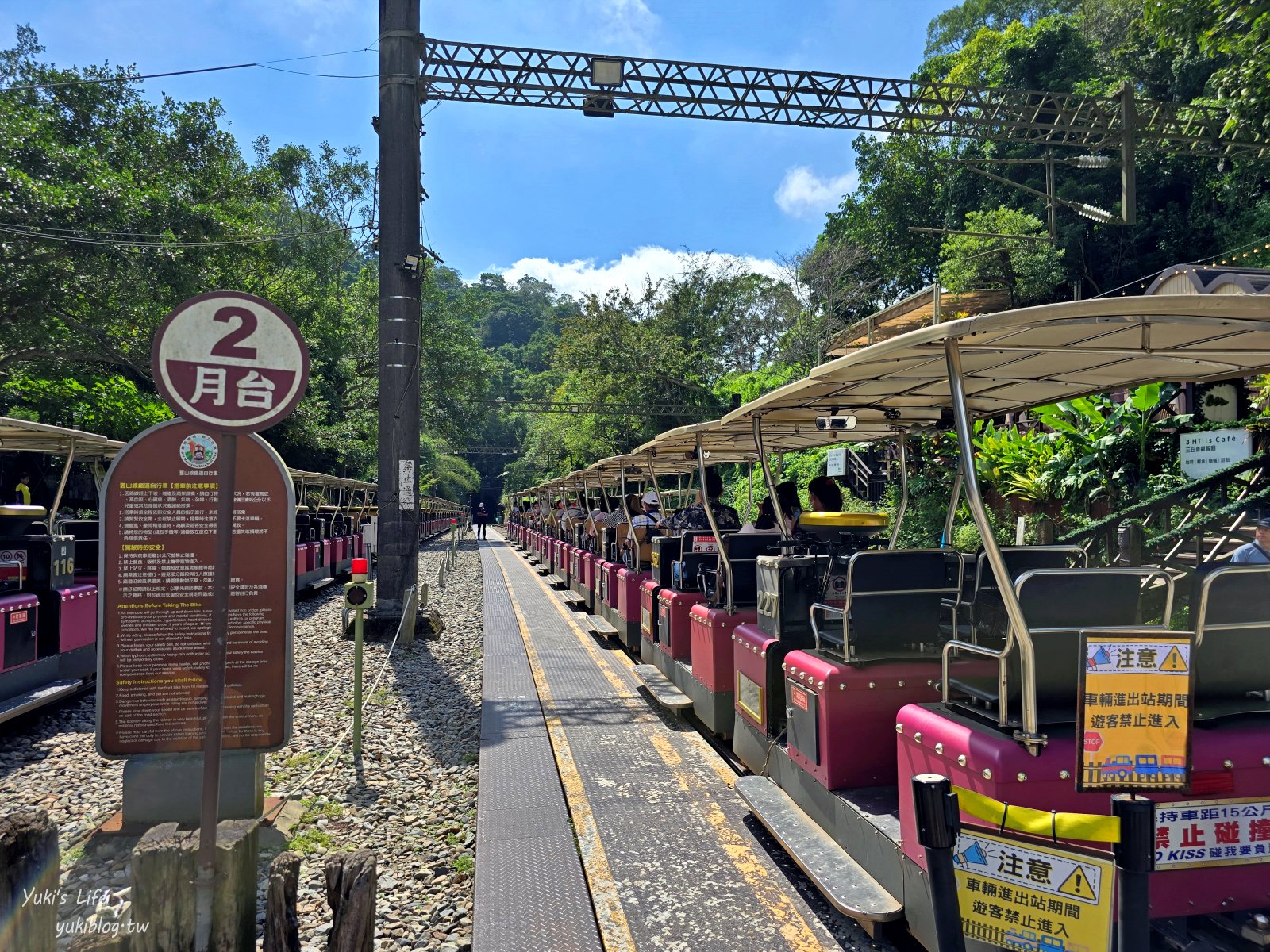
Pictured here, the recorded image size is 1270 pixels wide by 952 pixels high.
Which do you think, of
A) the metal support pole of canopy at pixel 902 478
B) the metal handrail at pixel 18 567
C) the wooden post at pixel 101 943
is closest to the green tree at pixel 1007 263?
the metal support pole of canopy at pixel 902 478

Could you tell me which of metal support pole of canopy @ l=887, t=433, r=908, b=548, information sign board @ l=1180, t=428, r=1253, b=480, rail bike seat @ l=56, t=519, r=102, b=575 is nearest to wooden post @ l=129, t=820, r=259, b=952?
metal support pole of canopy @ l=887, t=433, r=908, b=548

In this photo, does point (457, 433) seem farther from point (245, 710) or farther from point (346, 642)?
point (245, 710)

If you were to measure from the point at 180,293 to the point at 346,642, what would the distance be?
380 inches

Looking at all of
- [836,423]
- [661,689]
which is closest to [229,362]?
[836,423]

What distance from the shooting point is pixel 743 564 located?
5535 millimetres

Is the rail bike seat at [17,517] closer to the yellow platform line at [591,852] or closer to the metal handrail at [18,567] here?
the metal handrail at [18,567]

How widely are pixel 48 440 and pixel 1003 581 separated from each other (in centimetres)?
748

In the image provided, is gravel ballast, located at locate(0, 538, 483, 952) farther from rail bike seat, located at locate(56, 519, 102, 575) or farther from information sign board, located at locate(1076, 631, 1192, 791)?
information sign board, located at locate(1076, 631, 1192, 791)

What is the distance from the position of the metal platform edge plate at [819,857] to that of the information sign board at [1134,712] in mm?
1070

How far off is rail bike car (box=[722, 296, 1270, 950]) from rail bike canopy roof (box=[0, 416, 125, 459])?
219 inches

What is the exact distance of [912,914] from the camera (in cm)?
287

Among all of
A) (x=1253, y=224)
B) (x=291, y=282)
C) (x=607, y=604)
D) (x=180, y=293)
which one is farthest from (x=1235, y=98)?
(x=291, y=282)

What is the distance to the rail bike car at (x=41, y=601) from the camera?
5.71 m

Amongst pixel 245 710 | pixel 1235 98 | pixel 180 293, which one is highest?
pixel 1235 98
